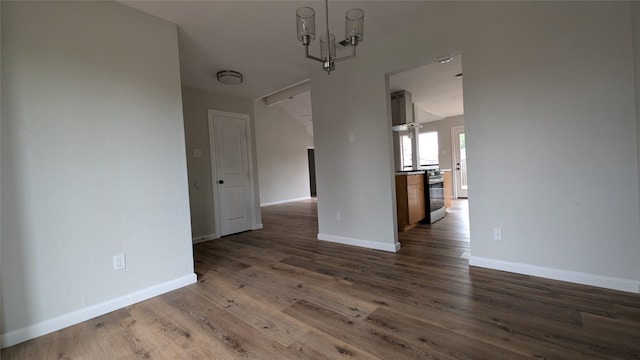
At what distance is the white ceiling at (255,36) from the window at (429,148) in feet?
12.3

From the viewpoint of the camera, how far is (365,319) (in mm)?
1759

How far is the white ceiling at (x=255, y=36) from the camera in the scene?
2.30m

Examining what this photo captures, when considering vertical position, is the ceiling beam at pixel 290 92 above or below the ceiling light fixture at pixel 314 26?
above

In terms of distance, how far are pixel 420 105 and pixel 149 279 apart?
19.9ft

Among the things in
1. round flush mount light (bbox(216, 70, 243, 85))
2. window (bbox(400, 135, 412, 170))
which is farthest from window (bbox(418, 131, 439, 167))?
round flush mount light (bbox(216, 70, 243, 85))

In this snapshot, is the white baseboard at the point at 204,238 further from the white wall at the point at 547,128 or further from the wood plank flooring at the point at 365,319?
the white wall at the point at 547,128

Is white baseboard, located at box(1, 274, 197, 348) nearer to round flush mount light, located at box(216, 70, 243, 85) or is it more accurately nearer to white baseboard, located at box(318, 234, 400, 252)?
white baseboard, located at box(318, 234, 400, 252)

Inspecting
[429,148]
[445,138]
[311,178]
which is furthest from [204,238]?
[445,138]

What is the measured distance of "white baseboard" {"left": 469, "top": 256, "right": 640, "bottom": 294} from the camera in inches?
77.1

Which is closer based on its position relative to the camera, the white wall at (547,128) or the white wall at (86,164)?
the white wall at (86,164)

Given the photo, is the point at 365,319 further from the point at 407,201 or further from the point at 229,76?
the point at 229,76

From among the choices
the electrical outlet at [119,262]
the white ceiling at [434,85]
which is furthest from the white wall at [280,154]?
the electrical outlet at [119,262]

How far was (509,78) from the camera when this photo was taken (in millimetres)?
2311

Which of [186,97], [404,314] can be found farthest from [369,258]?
[186,97]
